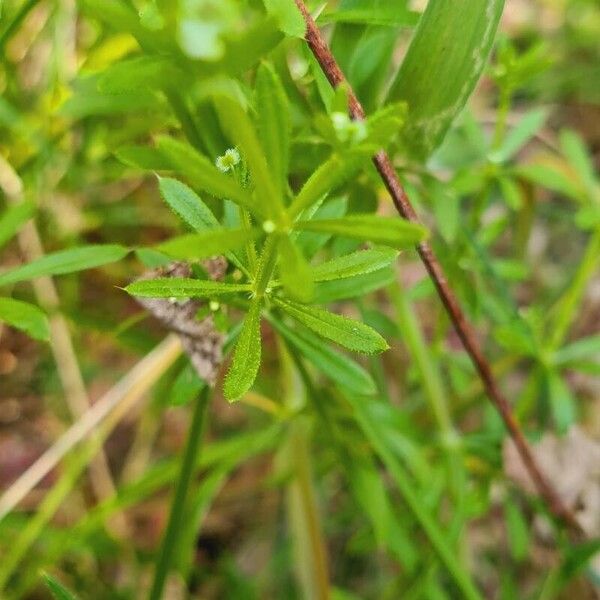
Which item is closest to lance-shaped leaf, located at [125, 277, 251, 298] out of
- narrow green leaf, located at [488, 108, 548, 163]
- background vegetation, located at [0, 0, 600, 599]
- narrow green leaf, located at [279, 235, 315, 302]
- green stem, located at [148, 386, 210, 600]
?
background vegetation, located at [0, 0, 600, 599]

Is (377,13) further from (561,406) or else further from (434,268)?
(561,406)

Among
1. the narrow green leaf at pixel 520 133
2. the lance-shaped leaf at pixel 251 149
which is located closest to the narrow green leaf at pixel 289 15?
the lance-shaped leaf at pixel 251 149

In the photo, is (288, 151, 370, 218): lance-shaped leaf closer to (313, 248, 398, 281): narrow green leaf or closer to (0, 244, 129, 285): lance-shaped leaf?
(313, 248, 398, 281): narrow green leaf

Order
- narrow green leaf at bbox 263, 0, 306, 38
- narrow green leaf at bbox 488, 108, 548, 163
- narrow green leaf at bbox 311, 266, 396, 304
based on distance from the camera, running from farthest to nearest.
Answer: narrow green leaf at bbox 488, 108, 548, 163 → narrow green leaf at bbox 311, 266, 396, 304 → narrow green leaf at bbox 263, 0, 306, 38

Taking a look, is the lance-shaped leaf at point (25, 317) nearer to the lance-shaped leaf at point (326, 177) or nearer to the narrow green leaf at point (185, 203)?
the narrow green leaf at point (185, 203)

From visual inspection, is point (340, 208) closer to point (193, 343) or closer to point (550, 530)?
point (193, 343)

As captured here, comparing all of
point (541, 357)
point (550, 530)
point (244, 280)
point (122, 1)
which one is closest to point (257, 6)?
point (122, 1)

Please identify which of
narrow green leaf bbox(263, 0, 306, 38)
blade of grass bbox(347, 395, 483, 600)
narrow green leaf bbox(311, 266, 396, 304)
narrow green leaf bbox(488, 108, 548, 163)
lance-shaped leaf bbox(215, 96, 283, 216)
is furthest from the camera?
narrow green leaf bbox(488, 108, 548, 163)
